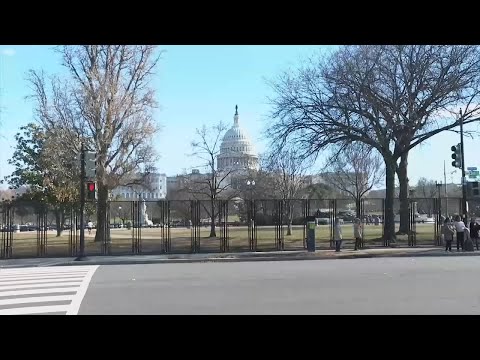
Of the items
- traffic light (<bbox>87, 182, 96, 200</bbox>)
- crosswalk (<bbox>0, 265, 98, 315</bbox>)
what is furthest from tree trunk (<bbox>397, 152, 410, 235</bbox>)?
crosswalk (<bbox>0, 265, 98, 315</bbox>)

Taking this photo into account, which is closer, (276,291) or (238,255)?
(276,291)

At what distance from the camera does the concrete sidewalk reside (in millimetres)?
24391

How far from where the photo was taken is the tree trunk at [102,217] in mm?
28391

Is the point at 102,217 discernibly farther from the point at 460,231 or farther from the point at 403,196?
the point at 460,231

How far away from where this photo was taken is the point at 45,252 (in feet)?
92.2

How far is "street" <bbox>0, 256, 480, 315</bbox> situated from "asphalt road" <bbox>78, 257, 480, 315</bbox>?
2cm

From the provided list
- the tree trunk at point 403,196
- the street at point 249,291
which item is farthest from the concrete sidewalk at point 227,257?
the tree trunk at point 403,196

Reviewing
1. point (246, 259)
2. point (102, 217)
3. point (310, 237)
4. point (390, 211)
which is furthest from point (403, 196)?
point (102, 217)

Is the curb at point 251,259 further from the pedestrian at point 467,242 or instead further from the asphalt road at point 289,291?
the asphalt road at point 289,291

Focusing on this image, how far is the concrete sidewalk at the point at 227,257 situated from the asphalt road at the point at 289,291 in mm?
4941
